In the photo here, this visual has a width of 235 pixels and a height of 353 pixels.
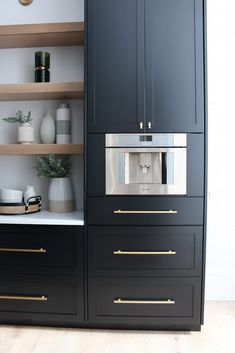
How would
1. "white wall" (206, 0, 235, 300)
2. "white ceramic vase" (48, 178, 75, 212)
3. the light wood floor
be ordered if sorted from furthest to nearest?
"white wall" (206, 0, 235, 300) < "white ceramic vase" (48, 178, 75, 212) < the light wood floor

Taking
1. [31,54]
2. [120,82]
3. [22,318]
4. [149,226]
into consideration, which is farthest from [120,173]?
[31,54]

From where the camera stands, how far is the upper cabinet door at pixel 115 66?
72.5 inches

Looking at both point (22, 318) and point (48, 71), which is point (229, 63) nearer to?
point (48, 71)

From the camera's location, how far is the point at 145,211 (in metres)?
1.84

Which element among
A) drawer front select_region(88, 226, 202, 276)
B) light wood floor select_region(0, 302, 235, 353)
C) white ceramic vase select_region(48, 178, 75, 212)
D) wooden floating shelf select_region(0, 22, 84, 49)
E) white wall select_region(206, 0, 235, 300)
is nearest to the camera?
light wood floor select_region(0, 302, 235, 353)

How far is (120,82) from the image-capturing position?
6.05 feet

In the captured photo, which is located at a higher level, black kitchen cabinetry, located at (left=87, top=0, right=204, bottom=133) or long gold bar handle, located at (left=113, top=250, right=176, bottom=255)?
black kitchen cabinetry, located at (left=87, top=0, right=204, bottom=133)

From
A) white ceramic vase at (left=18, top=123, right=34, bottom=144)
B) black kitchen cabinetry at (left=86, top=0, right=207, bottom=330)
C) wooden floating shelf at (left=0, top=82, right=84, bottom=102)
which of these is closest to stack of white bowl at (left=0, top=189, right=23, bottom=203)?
white ceramic vase at (left=18, top=123, right=34, bottom=144)

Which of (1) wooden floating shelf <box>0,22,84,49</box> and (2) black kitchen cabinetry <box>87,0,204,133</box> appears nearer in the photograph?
(2) black kitchen cabinetry <box>87,0,204,133</box>

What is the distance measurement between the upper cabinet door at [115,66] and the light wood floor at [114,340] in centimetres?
140

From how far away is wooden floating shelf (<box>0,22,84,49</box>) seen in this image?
2.04 metres

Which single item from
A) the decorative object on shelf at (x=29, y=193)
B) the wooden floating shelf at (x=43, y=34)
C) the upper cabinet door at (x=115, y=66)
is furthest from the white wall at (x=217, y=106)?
the upper cabinet door at (x=115, y=66)

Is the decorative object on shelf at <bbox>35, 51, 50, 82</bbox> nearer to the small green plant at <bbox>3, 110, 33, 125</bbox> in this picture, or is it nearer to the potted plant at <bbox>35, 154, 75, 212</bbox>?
the small green plant at <bbox>3, 110, 33, 125</bbox>

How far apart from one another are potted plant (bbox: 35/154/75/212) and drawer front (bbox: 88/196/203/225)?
379 millimetres
